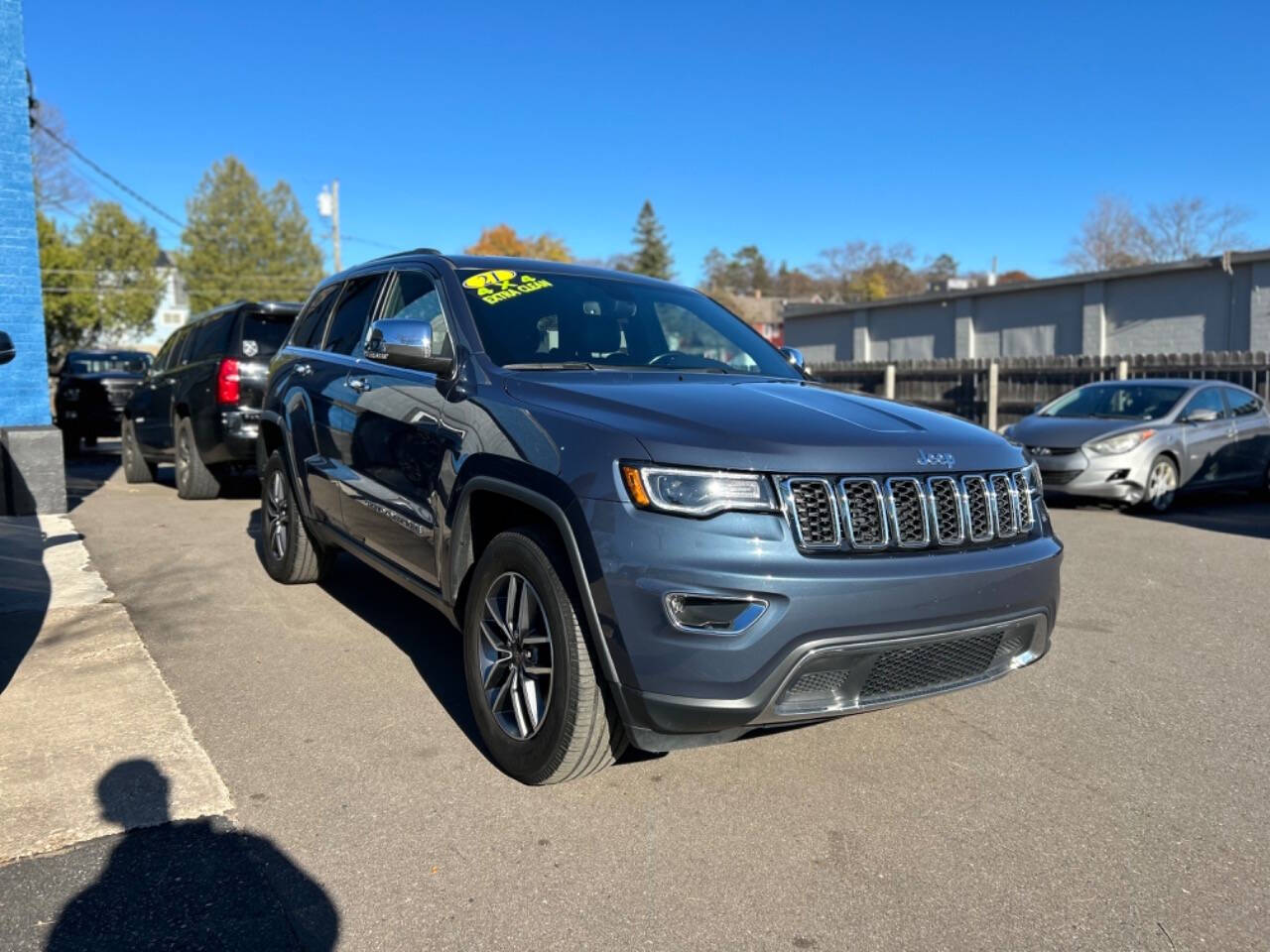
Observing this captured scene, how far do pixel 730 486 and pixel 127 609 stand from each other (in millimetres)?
4242

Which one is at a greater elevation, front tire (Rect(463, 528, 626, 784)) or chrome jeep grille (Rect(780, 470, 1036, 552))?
chrome jeep grille (Rect(780, 470, 1036, 552))

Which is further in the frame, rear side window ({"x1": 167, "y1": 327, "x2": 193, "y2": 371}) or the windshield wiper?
rear side window ({"x1": 167, "y1": 327, "x2": 193, "y2": 371})

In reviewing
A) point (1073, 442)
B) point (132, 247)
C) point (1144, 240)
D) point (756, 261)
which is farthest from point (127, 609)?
point (756, 261)

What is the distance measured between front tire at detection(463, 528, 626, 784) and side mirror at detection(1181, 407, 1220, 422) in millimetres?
9175

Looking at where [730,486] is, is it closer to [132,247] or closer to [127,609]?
[127,609]

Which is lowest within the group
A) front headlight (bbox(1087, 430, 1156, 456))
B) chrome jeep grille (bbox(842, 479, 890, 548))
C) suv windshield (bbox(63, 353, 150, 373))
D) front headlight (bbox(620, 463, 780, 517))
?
front headlight (bbox(1087, 430, 1156, 456))

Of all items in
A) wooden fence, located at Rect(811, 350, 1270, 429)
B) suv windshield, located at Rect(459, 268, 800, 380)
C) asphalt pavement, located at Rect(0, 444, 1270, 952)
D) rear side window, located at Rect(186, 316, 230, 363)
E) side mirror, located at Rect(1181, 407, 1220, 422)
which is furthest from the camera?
wooden fence, located at Rect(811, 350, 1270, 429)

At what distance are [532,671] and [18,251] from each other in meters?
8.26

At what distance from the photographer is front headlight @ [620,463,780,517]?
2869mm

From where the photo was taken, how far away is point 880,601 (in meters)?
2.91

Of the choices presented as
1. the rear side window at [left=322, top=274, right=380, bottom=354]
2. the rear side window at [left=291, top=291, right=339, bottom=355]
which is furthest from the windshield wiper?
the rear side window at [left=291, top=291, right=339, bottom=355]

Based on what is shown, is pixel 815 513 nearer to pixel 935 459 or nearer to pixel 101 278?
pixel 935 459

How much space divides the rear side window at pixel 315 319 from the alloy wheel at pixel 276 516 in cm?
82

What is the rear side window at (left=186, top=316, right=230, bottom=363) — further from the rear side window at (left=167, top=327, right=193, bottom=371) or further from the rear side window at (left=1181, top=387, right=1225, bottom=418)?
the rear side window at (left=1181, top=387, right=1225, bottom=418)
